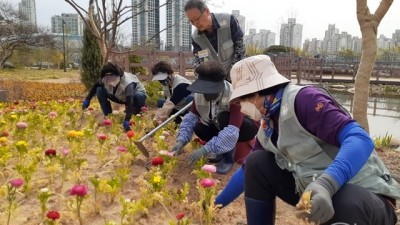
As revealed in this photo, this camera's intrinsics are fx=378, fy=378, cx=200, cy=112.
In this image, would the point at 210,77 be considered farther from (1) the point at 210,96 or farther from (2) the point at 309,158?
(2) the point at 309,158

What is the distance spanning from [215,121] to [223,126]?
0.09m

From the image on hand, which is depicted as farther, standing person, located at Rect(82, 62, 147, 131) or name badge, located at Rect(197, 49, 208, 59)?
standing person, located at Rect(82, 62, 147, 131)

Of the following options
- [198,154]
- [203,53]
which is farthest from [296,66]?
[198,154]

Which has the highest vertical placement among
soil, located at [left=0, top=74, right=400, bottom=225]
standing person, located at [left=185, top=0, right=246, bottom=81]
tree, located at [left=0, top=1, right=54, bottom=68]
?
tree, located at [left=0, top=1, right=54, bottom=68]

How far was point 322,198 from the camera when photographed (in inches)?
46.9

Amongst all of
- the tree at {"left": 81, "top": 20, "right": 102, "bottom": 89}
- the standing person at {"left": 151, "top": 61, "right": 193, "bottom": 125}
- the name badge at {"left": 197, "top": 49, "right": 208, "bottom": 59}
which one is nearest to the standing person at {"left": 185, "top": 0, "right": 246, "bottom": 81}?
the name badge at {"left": 197, "top": 49, "right": 208, "bottom": 59}

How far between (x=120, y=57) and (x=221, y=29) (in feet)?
25.4

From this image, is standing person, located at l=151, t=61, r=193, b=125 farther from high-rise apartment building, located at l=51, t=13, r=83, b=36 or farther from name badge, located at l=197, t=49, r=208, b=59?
high-rise apartment building, located at l=51, t=13, r=83, b=36

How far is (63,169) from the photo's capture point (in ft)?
8.63

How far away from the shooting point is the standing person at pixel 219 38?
3.39 meters

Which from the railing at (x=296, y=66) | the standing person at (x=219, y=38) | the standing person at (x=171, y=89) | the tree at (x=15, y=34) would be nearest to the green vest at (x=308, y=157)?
the standing person at (x=219, y=38)

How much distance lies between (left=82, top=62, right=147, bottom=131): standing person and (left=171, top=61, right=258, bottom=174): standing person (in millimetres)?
1498

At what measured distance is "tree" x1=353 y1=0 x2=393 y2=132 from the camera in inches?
157

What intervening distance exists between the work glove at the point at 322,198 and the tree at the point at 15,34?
30347 millimetres
